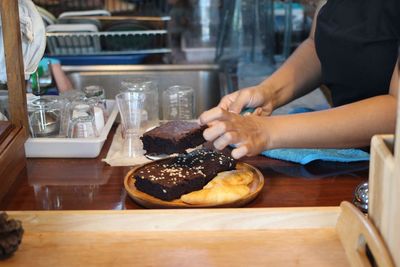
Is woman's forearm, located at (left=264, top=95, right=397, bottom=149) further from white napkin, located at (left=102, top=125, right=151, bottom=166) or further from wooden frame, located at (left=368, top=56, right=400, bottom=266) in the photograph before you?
wooden frame, located at (left=368, top=56, right=400, bottom=266)

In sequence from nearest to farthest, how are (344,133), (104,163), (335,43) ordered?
(344,133) → (104,163) → (335,43)

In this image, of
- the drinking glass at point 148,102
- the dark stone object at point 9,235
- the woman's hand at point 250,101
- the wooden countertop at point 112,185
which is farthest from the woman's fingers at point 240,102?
the dark stone object at point 9,235

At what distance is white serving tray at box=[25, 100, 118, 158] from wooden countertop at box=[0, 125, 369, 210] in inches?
0.6

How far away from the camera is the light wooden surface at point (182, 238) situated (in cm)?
84

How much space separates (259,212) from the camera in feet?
3.03

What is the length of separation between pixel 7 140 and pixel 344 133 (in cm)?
66

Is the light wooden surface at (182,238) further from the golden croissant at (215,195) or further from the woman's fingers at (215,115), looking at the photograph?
the woman's fingers at (215,115)

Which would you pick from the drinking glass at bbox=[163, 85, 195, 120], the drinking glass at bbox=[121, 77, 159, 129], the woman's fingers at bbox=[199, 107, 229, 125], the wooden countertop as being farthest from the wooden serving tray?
the drinking glass at bbox=[163, 85, 195, 120]

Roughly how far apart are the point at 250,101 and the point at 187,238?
0.54 m

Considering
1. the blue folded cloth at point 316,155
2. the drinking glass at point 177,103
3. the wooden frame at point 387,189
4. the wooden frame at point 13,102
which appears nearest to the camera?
the wooden frame at point 387,189

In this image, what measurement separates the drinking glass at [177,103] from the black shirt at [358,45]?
1.30 feet

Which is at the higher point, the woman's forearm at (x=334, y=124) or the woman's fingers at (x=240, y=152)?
the woman's forearm at (x=334, y=124)

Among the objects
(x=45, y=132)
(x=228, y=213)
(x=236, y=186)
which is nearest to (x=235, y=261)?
(x=228, y=213)

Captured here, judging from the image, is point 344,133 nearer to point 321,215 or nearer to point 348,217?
point 321,215
